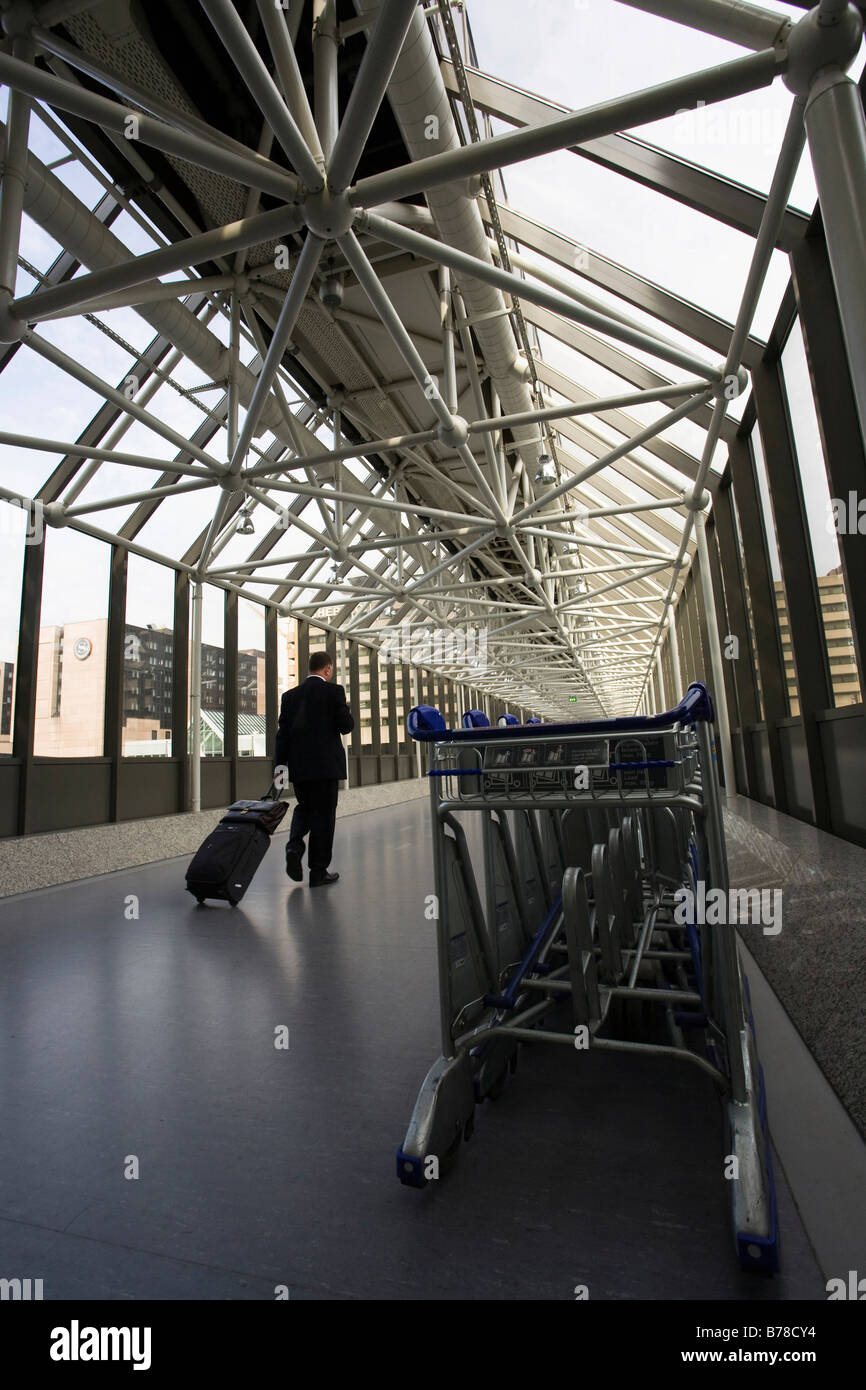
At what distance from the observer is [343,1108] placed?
2389 millimetres

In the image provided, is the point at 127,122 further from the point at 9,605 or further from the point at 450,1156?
the point at 9,605

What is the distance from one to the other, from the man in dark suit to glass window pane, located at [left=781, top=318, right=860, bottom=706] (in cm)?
464

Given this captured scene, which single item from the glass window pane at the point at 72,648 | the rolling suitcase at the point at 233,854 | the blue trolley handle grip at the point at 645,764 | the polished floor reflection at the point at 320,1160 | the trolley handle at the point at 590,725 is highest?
the glass window pane at the point at 72,648

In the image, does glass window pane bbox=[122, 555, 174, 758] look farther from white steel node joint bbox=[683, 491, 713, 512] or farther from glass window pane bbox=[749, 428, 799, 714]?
glass window pane bbox=[749, 428, 799, 714]

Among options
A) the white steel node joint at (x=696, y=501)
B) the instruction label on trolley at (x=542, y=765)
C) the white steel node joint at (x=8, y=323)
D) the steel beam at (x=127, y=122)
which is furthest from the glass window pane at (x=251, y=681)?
the instruction label on trolley at (x=542, y=765)

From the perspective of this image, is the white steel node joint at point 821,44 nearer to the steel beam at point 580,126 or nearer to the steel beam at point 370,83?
the steel beam at point 580,126

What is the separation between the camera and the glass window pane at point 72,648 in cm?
877

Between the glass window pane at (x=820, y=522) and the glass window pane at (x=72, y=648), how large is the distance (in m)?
9.15

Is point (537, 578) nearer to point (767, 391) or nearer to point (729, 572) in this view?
point (729, 572)

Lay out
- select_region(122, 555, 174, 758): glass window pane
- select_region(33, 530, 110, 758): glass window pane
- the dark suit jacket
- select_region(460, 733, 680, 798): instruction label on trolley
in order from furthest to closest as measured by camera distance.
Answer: select_region(122, 555, 174, 758): glass window pane → select_region(33, 530, 110, 758): glass window pane → the dark suit jacket → select_region(460, 733, 680, 798): instruction label on trolley

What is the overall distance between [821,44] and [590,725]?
127 inches

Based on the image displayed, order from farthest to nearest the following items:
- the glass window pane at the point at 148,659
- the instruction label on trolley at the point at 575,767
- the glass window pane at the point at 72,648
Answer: the glass window pane at the point at 148,659, the glass window pane at the point at 72,648, the instruction label on trolley at the point at 575,767

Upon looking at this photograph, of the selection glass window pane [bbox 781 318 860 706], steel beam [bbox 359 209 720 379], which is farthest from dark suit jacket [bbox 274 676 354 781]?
glass window pane [bbox 781 318 860 706]

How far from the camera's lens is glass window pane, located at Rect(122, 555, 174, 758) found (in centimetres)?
1050
